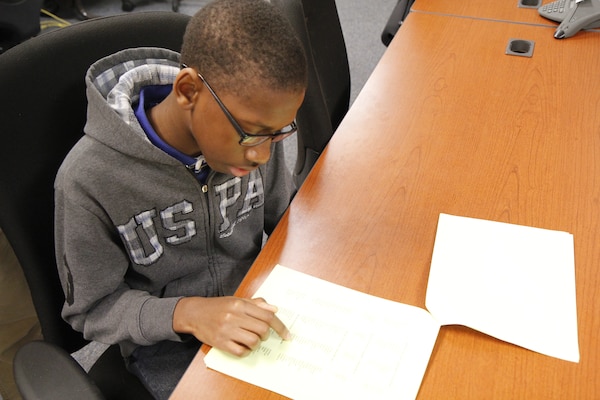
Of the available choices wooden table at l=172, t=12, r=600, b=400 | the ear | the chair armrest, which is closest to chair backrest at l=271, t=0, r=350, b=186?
wooden table at l=172, t=12, r=600, b=400

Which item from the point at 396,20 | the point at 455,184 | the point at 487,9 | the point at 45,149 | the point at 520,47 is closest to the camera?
the point at 45,149

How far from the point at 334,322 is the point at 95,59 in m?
0.54

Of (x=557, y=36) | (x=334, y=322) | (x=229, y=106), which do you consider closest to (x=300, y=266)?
(x=334, y=322)

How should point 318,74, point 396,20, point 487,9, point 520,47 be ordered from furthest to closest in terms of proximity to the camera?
1. point 396,20
2. point 487,9
3. point 520,47
4. point 318,74

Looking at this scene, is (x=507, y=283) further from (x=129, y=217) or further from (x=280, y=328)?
(x=129, y=217)

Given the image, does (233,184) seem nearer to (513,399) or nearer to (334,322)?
(334,322)

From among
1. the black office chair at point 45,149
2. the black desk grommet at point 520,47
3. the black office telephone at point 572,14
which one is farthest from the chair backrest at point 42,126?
the black office telephone at point 572,14

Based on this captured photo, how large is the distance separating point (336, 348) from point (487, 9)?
1.32 m

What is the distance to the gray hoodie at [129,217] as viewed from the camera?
78cm

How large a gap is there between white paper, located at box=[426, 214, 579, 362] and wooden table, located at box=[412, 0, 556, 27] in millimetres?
933

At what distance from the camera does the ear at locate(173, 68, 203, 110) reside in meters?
0.73

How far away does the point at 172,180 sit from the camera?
850mm

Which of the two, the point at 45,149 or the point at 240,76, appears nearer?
the point at 240,76

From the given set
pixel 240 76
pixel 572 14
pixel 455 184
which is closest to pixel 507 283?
pixel 455 184
